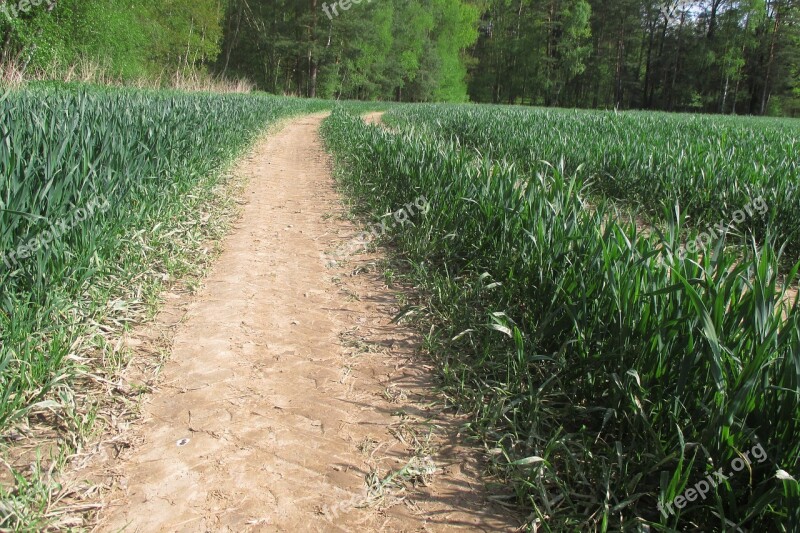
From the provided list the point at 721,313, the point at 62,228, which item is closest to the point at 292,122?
the point at 62,228

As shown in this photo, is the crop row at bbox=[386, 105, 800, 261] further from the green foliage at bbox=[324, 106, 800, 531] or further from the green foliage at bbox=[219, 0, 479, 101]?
the green foliage at bbox=[219, 0, 479, 101]

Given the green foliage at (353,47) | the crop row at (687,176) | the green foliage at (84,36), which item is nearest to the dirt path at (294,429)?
the crop row at (687,176)

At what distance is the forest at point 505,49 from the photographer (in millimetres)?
42406

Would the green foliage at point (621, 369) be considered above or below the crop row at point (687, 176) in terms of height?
below

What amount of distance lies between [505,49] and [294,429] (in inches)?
2710

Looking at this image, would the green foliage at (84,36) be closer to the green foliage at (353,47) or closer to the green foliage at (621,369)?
the green foliage at (353,47)

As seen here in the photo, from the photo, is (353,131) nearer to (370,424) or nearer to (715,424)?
(370,424)

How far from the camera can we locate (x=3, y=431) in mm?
1980

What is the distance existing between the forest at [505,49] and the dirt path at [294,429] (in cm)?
3117

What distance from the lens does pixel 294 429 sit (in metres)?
2.36

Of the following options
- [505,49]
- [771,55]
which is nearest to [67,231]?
[771,55]

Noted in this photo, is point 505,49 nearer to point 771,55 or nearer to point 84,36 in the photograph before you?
point 771,55

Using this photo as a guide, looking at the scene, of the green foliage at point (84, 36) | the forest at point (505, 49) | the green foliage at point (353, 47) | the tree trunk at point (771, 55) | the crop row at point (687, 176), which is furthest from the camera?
the tree trunk at point (771, 55)

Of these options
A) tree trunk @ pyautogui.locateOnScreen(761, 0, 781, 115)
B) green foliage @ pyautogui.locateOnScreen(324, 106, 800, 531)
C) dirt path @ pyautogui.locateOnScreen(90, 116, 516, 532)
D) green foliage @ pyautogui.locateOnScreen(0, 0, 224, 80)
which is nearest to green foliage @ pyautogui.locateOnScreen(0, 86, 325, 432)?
dirt path @ pyautogui.locateOnScreen(90, 116, 516, 532)
